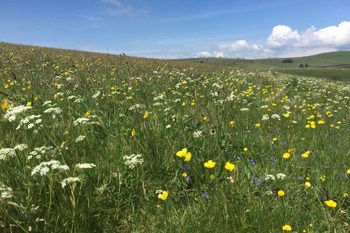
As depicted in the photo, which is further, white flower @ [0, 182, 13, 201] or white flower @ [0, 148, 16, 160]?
white flower @ [0, 148, 16, 160]

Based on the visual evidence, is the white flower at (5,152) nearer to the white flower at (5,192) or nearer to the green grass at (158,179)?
the green grass at (158,179)

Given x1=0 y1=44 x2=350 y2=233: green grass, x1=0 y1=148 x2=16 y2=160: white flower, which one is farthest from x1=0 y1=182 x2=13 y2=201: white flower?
x1=0 y1=148 x2=16 y2=160: white flower

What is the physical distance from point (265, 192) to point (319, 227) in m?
0.59

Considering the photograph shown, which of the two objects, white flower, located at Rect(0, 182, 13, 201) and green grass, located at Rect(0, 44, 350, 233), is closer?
white flower, located at Rect(0, 182, 13, 201)

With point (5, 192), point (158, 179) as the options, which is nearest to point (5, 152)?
point (5, 192)

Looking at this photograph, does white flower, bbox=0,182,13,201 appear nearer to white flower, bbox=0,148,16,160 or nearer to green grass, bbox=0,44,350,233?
green grass, bbox=0,44,350,233

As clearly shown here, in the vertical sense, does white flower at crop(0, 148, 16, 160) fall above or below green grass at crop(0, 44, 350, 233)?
above

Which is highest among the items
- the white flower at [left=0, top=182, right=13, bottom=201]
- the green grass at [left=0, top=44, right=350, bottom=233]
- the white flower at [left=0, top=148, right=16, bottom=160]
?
the white flower at [left=0, top=148, right=16, bottom=160]

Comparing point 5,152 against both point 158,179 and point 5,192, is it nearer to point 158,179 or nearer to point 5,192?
point 5,192

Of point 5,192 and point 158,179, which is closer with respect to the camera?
point 5,192

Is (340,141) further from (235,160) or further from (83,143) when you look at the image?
(83,143)

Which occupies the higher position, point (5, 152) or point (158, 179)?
point (5, 152)

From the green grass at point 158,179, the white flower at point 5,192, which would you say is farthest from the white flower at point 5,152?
the white flower at point 5,192

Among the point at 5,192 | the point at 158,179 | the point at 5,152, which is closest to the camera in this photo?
the point at 5,192
